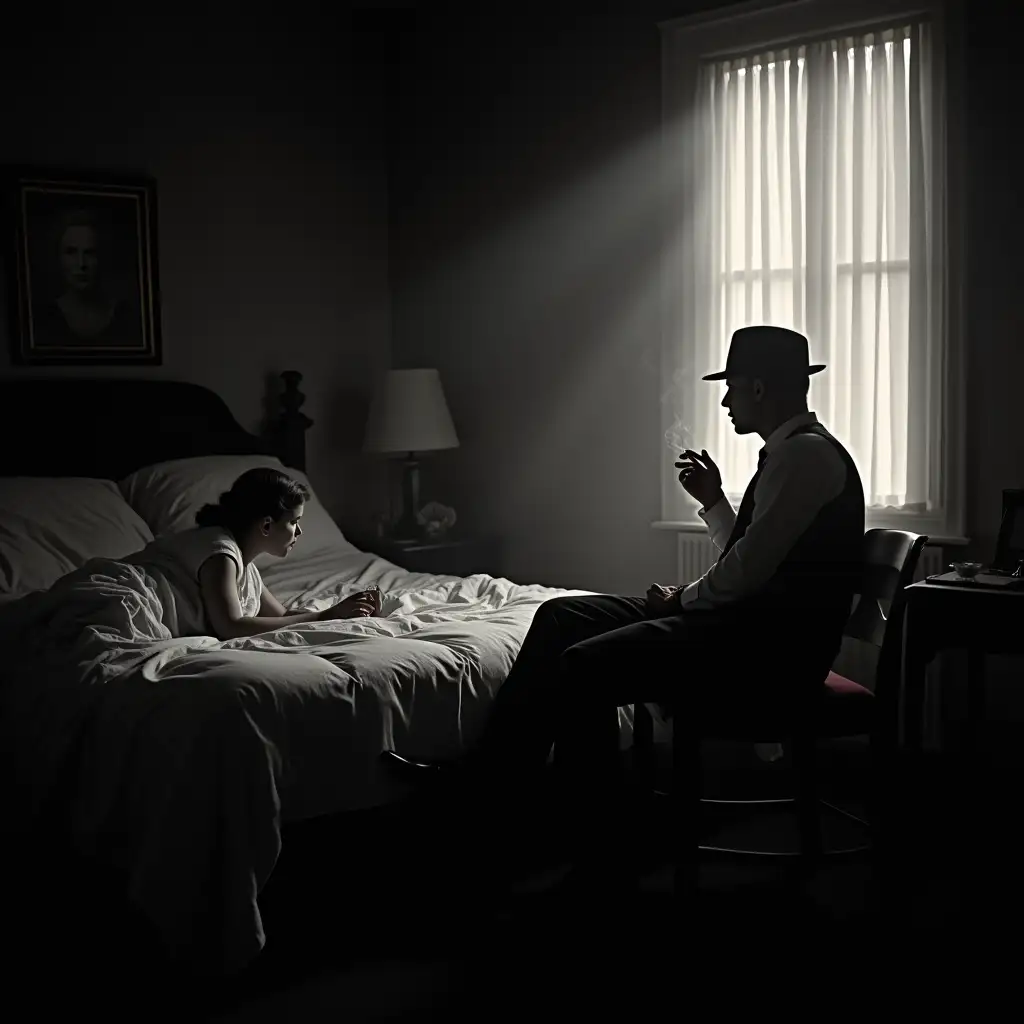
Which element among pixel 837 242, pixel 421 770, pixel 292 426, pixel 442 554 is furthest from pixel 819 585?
pixel 292 426

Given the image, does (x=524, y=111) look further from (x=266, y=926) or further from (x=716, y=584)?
(x=266, y=926)

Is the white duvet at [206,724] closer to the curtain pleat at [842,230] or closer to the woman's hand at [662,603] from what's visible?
the woman's hand at [662,603]

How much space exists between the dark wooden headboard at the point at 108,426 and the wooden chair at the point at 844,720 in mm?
2396

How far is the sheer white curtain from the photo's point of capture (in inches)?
146

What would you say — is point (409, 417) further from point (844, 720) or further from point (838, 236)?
point (844, 720)

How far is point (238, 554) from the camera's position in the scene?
10.1ft

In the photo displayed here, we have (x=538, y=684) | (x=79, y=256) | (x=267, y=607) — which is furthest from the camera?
(x=79, y=256)

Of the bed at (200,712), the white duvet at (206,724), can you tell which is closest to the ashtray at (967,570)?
the bed at (200,712)

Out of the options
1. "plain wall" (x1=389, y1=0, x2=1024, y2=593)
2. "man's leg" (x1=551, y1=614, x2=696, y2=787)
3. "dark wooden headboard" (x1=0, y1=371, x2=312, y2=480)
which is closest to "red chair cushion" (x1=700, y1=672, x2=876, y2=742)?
"man's leg" (x1=551, y1=614, x2=696, y2=787)

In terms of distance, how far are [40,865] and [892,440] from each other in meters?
2.75

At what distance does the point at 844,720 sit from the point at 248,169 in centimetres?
321

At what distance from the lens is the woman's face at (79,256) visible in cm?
411

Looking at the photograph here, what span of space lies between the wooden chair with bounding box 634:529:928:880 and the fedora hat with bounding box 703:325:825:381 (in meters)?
0.46

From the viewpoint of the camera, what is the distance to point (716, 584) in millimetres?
2738
